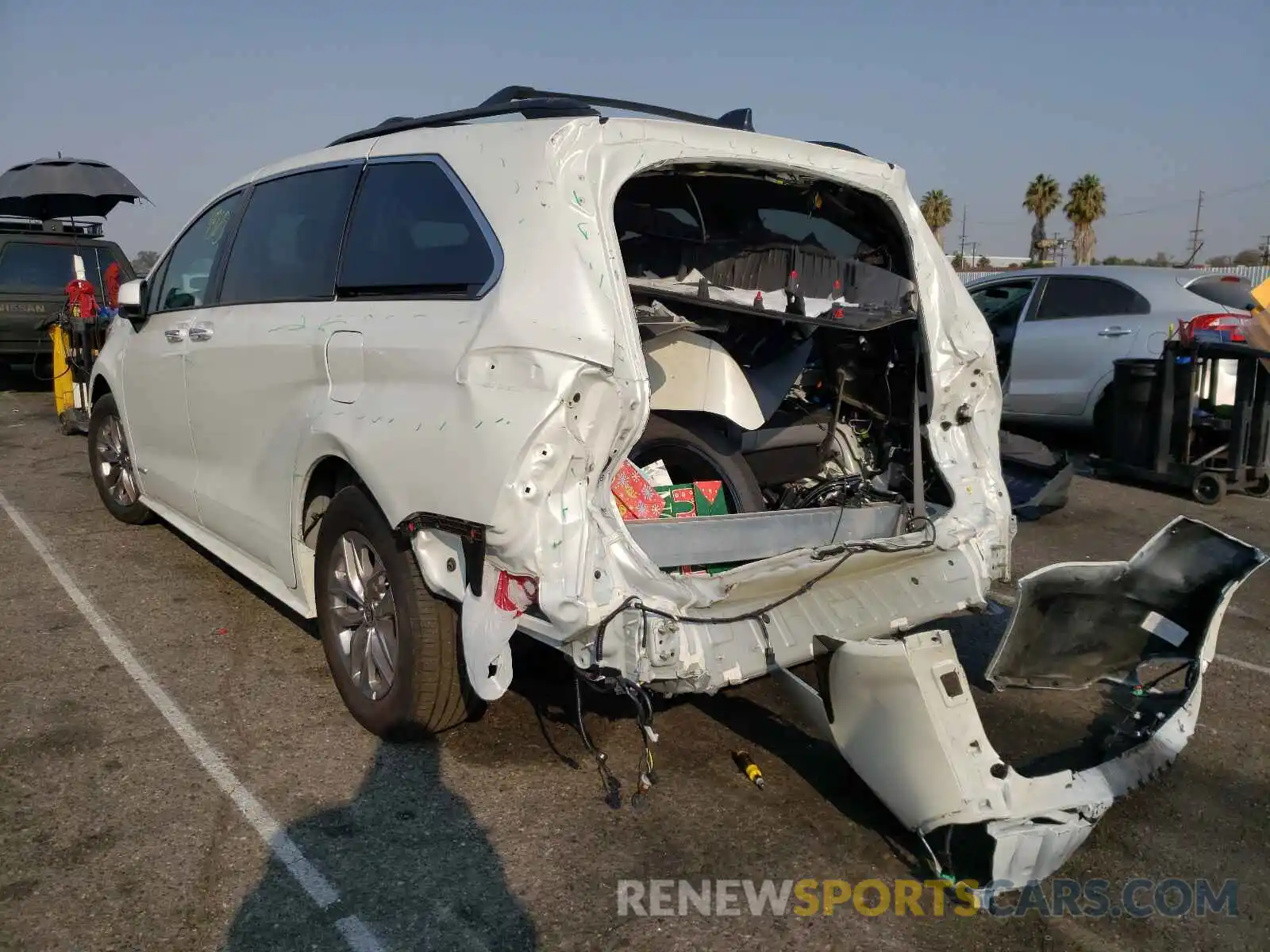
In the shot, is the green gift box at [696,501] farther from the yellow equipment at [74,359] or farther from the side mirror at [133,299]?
the yellow equipment at [74,359]

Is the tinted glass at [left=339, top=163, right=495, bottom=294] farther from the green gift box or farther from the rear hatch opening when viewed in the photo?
the green gift box

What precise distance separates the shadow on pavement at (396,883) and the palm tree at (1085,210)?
149 ft

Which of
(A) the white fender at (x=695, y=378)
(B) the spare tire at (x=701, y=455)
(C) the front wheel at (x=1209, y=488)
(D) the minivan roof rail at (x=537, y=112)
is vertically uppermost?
(D) the minivan roof rail at (x=537, y=112)

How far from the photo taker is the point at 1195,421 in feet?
26.1

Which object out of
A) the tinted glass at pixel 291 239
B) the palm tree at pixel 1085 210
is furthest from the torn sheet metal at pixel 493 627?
the palm tree at pixel 1085 210

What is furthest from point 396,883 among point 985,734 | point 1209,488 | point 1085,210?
point 1085,210

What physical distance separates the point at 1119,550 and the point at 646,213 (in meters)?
4.05

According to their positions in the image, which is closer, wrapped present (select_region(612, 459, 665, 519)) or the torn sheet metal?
the torn sheet metal

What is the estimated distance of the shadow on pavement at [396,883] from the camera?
2643mm

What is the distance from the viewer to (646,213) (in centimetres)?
423

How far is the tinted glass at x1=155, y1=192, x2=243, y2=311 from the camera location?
4859mm

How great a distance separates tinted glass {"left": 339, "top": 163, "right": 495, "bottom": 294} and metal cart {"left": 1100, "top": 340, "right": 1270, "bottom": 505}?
20.7ft

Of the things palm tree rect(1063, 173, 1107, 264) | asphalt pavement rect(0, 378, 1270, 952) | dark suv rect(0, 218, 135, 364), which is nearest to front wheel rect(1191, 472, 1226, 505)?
asphalt pavement rect(0, 378, 1270, 952)

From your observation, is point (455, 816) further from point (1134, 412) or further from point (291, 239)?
point (1134, 412)
